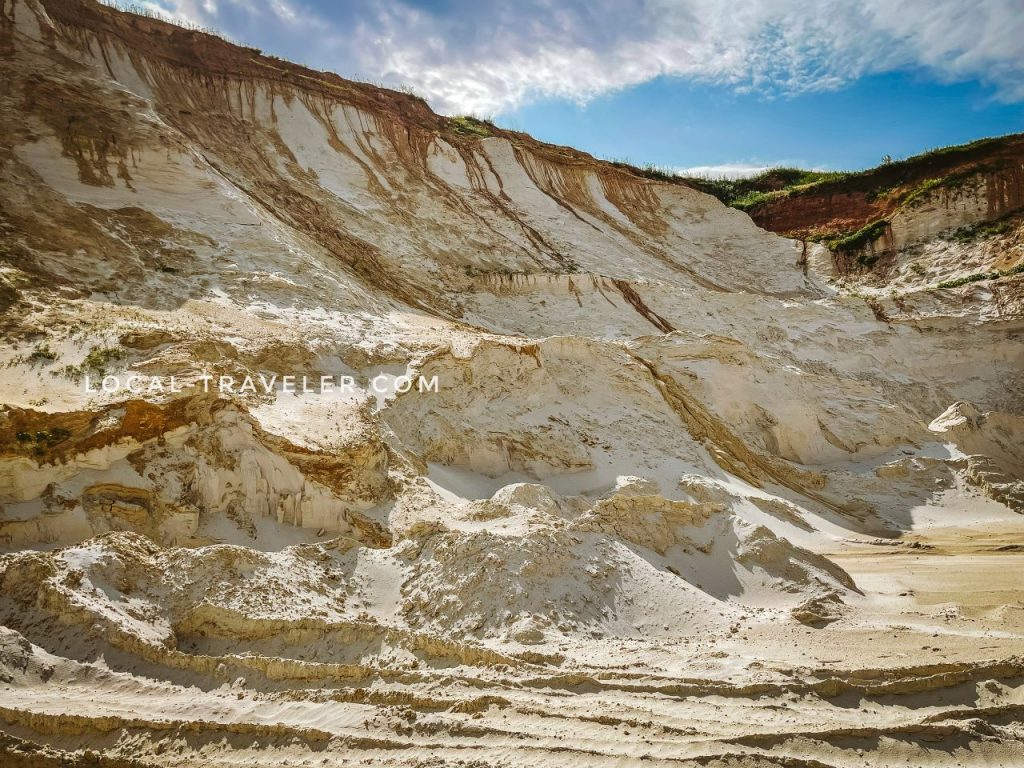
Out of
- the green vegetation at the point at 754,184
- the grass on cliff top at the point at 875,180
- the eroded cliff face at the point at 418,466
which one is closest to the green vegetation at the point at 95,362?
the eroded cliff face at the point at 418,466

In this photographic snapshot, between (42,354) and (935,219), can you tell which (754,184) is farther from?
(42,354)

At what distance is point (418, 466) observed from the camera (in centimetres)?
892

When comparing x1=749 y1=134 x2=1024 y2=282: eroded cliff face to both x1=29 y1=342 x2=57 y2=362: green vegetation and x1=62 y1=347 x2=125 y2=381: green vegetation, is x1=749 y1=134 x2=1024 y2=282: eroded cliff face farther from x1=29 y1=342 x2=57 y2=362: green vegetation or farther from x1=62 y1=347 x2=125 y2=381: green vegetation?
x1=29 y1=342 x2=57 y2=362: green vegetation

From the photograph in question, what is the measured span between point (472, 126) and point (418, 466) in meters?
25.0

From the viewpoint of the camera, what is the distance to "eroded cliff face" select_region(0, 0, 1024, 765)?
14.3 feet

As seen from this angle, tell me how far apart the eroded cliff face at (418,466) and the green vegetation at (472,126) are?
8.29 meters

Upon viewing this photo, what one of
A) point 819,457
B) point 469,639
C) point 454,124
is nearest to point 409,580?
point 469,639

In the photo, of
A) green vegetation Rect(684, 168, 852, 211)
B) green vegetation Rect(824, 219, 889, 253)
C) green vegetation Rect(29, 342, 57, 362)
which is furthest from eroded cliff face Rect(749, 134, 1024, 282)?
green vegetation Rect(29, 342, 57, 362)

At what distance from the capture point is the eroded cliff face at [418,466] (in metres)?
4.36

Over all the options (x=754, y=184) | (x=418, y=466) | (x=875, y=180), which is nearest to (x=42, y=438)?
(x=418, y=466)

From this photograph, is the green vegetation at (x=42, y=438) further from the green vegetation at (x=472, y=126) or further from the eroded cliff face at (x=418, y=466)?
the green vegetation at (x=472, y=126)

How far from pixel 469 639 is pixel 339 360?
6.00 m

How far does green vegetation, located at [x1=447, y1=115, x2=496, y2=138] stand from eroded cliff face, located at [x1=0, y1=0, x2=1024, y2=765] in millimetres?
8285

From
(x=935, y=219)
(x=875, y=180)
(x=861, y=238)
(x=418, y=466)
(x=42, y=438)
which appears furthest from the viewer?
(x=875, y=180)
